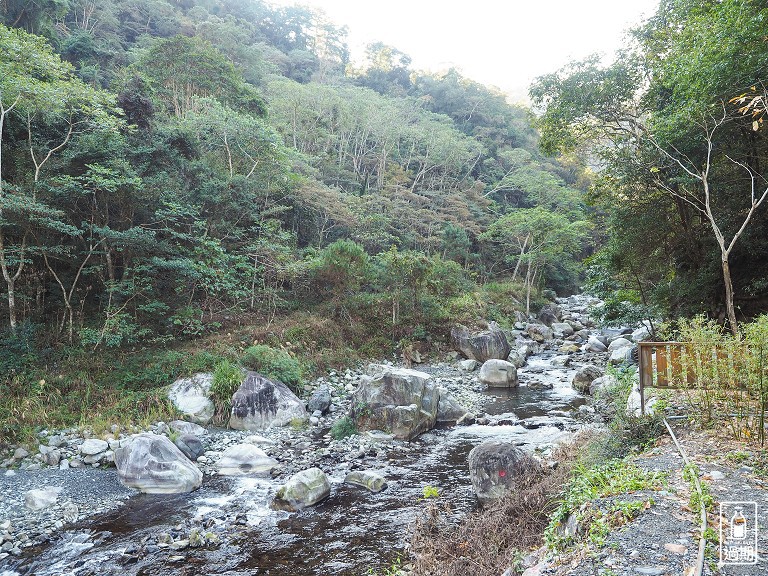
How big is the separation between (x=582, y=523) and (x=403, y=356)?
42.7ft

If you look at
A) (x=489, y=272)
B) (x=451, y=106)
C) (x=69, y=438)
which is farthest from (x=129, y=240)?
(x=451, y=106)

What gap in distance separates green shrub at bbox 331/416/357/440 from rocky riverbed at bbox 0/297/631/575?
0.16m

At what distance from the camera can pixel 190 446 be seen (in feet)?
27.5

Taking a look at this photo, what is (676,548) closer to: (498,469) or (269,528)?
(498,469)

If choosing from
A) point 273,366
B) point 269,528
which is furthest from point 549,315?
point 269,528

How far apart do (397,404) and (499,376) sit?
5566mm

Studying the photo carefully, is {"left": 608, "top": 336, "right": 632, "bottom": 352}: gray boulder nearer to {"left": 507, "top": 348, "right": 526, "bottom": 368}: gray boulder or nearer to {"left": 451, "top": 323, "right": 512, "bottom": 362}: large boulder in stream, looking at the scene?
{"left": 507, "top": 348, "right": 526, "bottom": 368}: gray boulder

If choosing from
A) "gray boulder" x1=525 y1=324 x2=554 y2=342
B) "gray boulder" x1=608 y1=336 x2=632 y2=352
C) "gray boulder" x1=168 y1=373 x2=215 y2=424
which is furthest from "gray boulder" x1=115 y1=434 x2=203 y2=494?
"gray boulder" x1=525 y1=324 x2=554 y2=342

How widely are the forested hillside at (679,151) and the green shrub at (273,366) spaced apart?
9802 millimetres

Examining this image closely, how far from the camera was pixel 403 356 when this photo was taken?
16.8 meters

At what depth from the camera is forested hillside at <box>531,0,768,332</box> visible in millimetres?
7918

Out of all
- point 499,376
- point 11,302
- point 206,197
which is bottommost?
point 499,376

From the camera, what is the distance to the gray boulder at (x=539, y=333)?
2191cm

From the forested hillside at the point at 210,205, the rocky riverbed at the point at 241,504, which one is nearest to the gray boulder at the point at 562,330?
the forested hillside at the point at 210,205
